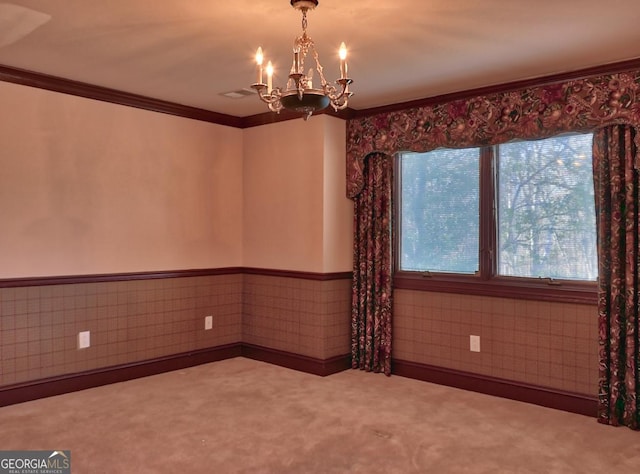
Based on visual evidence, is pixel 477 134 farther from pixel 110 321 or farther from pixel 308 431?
pixel 110 321

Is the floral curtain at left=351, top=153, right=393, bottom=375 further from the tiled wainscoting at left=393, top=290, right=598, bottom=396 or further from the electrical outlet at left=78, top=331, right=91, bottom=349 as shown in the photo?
the electrical outlet at left=78, top=331, right=91, bottom=349

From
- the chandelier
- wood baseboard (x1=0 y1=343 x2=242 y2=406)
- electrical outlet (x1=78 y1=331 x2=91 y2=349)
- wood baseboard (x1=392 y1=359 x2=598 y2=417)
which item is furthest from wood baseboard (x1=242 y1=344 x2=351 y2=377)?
the chandelier

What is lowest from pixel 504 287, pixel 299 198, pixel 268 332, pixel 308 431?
pixel 308 431

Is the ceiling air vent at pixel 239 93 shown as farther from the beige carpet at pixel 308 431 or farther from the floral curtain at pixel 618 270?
the floral curtain at pixel 618 270

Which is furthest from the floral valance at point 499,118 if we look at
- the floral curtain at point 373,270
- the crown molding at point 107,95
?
the crown molding at point 107,95

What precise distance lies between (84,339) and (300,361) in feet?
5.87

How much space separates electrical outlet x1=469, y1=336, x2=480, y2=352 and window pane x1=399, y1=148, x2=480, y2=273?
0.52 m

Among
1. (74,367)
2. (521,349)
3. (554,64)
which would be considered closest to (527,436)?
(521,349)

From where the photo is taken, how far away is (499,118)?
13.5 feet

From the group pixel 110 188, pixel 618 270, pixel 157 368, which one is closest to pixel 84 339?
pixel 157 368

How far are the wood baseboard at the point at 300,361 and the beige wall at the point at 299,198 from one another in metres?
0.78

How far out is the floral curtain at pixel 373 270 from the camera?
4840 millimetres

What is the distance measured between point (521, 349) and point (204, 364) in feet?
9.05

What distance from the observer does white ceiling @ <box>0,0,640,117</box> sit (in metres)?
2.82
